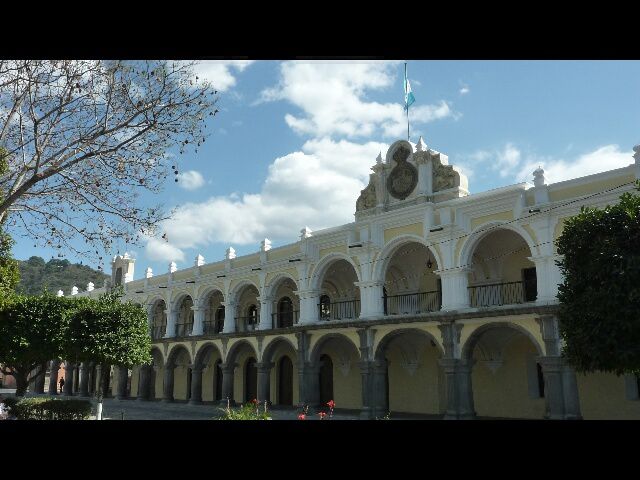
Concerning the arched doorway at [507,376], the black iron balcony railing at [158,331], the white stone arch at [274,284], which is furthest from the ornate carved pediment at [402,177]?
the black iron balcony railing at [158,331]

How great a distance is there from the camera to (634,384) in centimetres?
1759

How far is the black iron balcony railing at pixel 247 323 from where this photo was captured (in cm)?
2990

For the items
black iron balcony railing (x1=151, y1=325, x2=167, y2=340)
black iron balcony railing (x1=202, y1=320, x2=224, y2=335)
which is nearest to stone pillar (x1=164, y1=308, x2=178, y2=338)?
black iron balcony railing (x1=151, y1=325, x2=167, y2=340)

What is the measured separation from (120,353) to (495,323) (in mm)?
13967

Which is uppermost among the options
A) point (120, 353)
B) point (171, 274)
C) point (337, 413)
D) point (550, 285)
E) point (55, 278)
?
point (55, 278)

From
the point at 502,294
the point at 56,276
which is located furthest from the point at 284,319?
the point at 56,276

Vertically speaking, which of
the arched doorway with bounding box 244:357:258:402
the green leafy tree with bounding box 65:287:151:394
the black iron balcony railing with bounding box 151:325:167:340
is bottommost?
the arched doorway with bounding box 244:357:258:402

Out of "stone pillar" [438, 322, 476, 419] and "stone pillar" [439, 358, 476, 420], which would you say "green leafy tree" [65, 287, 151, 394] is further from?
"stone pillar" [439, 358, 476, 420]

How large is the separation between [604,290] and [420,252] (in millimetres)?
11941

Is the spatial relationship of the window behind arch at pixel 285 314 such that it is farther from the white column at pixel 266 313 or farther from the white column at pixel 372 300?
the white column at pixel 372 300

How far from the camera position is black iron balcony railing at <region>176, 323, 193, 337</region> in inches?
1297

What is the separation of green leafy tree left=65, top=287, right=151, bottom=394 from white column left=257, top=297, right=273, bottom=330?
20.2 ft
